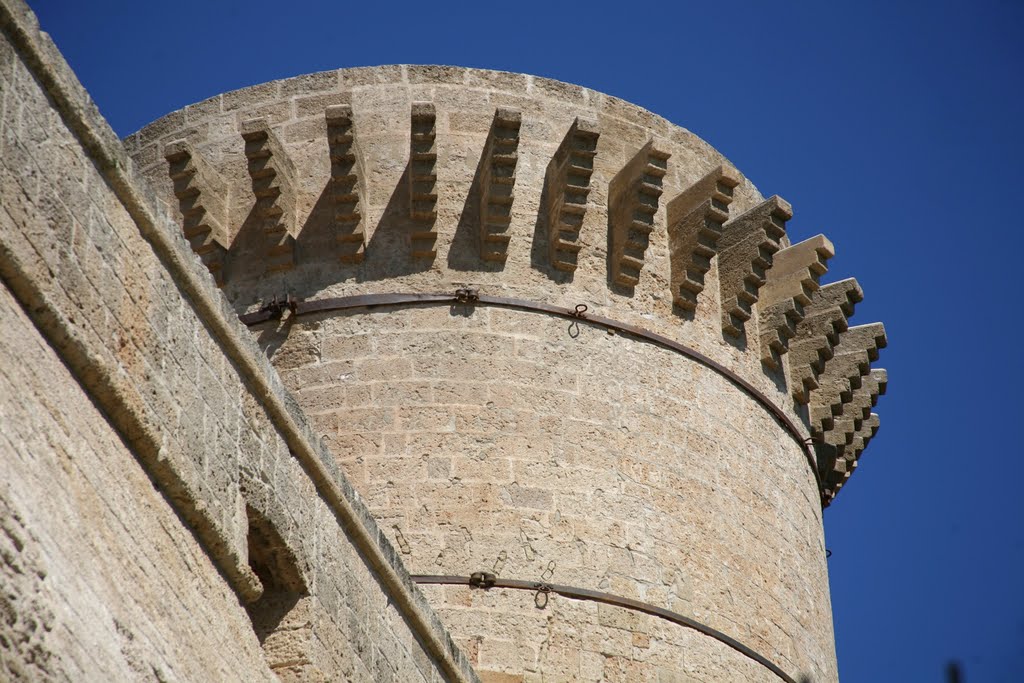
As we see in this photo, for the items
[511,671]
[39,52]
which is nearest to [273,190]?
[511,671]

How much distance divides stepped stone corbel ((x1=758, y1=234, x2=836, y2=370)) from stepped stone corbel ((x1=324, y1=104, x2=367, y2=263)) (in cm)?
231

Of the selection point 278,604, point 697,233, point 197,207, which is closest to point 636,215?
point 697,233

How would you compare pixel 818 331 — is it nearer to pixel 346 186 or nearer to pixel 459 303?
pixel 459 303

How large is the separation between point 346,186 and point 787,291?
8.47ft

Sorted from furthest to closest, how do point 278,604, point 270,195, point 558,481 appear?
point 270,195
point 558,481
point 278,604

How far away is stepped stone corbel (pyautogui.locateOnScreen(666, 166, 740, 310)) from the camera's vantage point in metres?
10.1

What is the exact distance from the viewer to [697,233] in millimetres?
10133

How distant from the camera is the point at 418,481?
892 centimetres

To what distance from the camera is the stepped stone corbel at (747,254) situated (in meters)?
10.3

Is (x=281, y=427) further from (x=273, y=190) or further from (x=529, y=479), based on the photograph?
(x=273, y=190)

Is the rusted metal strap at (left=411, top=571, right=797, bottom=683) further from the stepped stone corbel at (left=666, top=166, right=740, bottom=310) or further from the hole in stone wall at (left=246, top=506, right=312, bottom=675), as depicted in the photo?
the hole in stone wall at (left=246, top=506, right=312, bottom=675)

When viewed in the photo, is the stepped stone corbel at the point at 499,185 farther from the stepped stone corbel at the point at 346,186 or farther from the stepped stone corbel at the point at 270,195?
the stepped stone corbel at the point at 270,195

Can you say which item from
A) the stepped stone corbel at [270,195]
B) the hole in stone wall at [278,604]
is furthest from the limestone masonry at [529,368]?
the hole in stone wall at [278,604]

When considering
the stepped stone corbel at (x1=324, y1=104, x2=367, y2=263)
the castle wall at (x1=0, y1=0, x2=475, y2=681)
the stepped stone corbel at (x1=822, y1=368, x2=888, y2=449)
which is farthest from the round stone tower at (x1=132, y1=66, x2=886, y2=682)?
the castle wall at (x1=0, y1=0, x2=475, y2=681)
